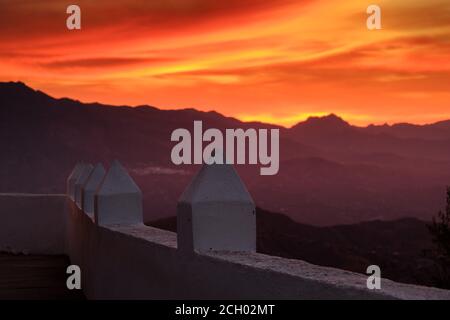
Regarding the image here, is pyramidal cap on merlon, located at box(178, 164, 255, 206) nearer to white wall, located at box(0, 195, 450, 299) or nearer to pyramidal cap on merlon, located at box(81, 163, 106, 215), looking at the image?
white wall, located at box(0, 195, 450, 299)

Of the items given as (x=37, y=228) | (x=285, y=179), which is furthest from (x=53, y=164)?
(x=37, y=228)

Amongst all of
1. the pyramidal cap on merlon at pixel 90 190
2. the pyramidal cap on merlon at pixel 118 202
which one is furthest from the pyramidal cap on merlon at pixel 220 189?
the pyramidal cap on merlon at pixel 90 190

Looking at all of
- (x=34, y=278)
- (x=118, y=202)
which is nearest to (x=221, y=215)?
(x=118, y=202)

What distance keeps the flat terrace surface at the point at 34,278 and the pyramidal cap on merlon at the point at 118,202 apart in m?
2.54

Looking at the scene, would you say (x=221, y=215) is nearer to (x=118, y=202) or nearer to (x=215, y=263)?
(x=215, y=263)

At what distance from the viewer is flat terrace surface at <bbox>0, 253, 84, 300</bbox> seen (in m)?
11.7

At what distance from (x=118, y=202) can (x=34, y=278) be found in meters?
4.83

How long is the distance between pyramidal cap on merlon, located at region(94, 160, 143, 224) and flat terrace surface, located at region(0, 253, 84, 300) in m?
2.54

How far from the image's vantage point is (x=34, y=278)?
1341 centimetres

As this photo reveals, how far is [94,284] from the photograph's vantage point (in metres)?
10.0

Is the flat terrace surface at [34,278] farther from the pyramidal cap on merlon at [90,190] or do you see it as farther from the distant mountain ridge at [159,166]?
the distant mountain ridge at [159,166]

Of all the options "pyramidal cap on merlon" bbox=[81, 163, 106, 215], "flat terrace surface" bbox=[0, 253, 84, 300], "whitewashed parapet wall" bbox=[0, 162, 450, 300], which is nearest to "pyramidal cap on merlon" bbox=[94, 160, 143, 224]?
"whitewashed parapet wall" bbox=[0, 162, 450, 300]

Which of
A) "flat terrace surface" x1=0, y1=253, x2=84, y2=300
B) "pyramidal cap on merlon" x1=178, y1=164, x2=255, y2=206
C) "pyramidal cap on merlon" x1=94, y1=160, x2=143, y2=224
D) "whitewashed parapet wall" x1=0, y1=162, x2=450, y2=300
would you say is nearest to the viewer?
"whitewashed parapet wall" x1=0, y1=162, x2=450, y2=300
